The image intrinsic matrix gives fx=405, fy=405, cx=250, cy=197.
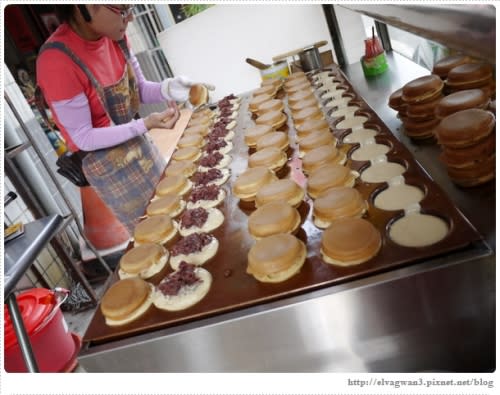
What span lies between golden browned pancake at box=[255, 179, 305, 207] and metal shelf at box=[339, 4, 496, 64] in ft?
3.19

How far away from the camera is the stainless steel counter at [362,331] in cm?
132

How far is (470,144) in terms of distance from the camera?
146 centimetres

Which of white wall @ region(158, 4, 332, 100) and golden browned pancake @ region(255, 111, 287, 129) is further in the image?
white wall @ region(158, 4, 332, 100)

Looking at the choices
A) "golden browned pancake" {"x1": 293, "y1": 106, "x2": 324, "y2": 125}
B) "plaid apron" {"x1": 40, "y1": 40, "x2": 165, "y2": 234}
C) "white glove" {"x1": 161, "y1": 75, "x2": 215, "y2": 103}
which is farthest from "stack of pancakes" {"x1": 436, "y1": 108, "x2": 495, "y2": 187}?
"white glove" {"x1": 161, "y1": 75, "x2": 215, "y2": 103}

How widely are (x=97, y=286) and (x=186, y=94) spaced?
2.41 m

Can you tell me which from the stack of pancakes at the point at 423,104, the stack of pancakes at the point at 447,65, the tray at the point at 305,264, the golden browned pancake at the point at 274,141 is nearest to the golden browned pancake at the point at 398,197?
the tray at the point at 305,264

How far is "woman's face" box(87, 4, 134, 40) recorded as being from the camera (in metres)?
2.52

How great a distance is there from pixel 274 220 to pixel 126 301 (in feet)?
2.30

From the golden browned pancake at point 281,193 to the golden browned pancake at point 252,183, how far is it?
80 millimetres

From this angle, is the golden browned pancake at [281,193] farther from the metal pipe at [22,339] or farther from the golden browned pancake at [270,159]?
the metal pipe at [22,339]

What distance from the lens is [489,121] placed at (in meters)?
1.44

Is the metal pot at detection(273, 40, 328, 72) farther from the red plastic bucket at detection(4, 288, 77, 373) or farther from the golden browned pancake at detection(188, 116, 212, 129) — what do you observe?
the red plastic bucket at detection(4, 288, 77, 373)

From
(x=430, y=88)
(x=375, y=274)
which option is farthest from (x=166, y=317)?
(x=430, y=88)

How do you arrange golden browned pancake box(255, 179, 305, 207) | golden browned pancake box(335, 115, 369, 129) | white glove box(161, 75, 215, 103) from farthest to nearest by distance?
white glove box(161, 75, 215, 103), golden browned pancake box(335, 115, 369, 129), golden browned pancake box(255, 179, 305, 207)
